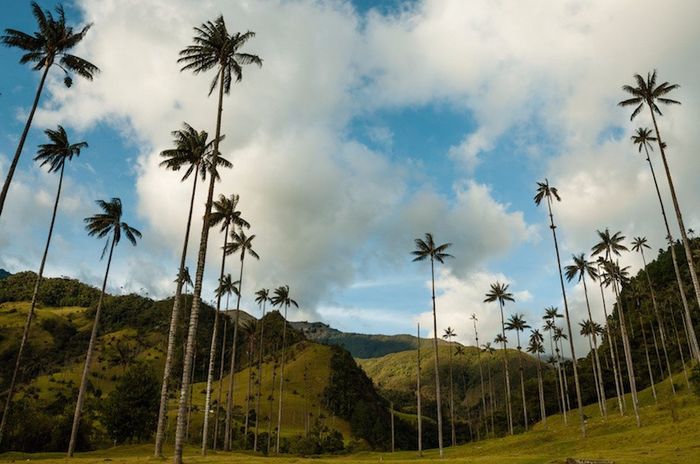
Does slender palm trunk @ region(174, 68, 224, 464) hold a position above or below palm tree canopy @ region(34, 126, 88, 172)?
below

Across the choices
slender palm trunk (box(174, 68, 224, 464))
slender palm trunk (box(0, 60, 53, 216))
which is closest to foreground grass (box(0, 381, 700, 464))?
slender palm trunk (box(174, 68, 224, 464))

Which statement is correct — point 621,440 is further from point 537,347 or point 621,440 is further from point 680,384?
point 537,347

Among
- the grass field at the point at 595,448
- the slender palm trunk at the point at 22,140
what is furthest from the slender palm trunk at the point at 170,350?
the slender palm trunk at the point at 22,140

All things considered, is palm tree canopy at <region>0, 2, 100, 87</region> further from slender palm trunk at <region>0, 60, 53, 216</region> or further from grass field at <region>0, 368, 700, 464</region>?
grass field at <region>0, 368, 700, 464</region>

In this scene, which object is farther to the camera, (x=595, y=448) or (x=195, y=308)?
(x=595, y=448)

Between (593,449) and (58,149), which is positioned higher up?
(58,149)

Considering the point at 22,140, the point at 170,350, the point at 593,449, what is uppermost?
the point at 22,140

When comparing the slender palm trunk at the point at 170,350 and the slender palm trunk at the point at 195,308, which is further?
the slender palm trunk at the point at 170,350

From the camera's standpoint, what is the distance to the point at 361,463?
36031 millimetres

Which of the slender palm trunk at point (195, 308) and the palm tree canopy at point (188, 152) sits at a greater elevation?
the palm tree canopy at point (188, 152)

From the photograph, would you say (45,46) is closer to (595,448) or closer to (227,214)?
(227,214)

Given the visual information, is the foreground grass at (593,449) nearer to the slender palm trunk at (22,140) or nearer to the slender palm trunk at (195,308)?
the slender palm trunk at (195,308)

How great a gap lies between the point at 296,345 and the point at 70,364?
76.6m

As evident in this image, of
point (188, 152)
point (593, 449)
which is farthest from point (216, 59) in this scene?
point (593, 449)
